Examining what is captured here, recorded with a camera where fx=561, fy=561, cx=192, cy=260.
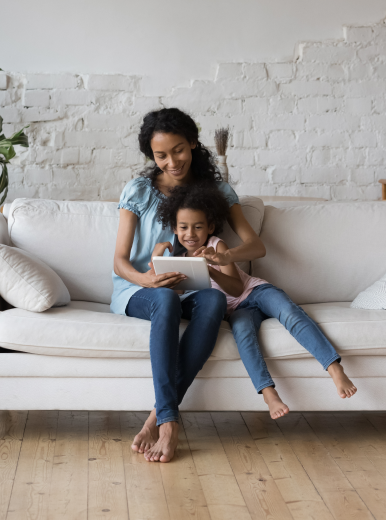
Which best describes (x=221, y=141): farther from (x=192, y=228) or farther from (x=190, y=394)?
(x=190, y=394)

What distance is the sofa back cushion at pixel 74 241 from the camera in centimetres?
224

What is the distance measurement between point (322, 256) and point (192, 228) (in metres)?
0.61

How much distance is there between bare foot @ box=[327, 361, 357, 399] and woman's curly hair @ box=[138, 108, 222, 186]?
2.98ft

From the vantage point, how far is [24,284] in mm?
1875

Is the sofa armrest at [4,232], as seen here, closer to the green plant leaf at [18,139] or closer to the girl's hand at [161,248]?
the girl's hand at [161,248]

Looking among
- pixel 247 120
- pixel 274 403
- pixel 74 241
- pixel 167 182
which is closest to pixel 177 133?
pixel 167 182

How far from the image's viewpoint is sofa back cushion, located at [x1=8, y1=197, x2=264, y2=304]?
7.36ft

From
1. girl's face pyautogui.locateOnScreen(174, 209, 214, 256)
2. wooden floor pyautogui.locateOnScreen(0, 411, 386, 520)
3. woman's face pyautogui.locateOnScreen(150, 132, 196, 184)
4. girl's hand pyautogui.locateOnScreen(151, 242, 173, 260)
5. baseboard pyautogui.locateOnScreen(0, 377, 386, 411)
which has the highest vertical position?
woman's face pyautogui.locateOnScreen(150, 132, 196, 184)

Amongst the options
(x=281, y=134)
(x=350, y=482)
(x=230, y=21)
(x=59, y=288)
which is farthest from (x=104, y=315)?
(x=230, y=21)

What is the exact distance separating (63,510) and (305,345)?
843 millimetres

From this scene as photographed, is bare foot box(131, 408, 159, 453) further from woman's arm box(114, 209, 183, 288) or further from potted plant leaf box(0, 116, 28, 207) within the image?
potted plant leaf box(0, 116, 28, 207)

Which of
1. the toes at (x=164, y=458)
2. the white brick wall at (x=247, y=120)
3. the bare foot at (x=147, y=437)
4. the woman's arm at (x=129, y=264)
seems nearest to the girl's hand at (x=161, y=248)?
the woman's arm at (x=129, y=264)

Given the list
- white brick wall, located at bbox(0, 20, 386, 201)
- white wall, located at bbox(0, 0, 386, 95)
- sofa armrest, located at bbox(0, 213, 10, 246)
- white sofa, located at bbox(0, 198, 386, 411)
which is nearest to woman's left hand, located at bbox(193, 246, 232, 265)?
white sofa, located at bbox(0, 198, 386, 411)

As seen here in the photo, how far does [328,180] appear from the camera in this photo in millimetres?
3857
